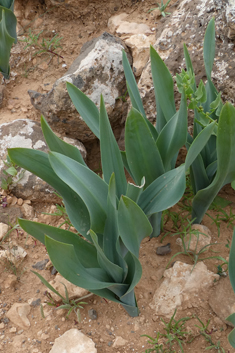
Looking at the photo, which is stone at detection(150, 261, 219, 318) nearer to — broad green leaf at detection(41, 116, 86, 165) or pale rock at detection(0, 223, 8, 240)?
broad green leaf at detection(41, 116, 86, 165)

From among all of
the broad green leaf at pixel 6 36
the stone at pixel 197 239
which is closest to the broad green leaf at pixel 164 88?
the stone at pixel 197 239

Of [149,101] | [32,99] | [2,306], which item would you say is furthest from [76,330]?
[32,99]

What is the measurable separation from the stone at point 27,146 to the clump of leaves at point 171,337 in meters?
0.96

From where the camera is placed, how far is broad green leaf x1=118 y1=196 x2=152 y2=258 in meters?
1.03

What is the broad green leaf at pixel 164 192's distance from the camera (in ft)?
4.02

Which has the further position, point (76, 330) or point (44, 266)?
point (44, 266)

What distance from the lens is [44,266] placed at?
68.1 inches

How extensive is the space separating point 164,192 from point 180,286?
0.47m

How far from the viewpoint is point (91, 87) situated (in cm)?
212

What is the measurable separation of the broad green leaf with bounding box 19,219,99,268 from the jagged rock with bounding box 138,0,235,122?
96 centimetres

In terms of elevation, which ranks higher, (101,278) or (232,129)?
(232,129)

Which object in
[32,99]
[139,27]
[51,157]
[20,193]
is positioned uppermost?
[139,27]

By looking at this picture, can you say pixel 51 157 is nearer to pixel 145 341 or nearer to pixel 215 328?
pixel 145 341

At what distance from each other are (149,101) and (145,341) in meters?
1.20
